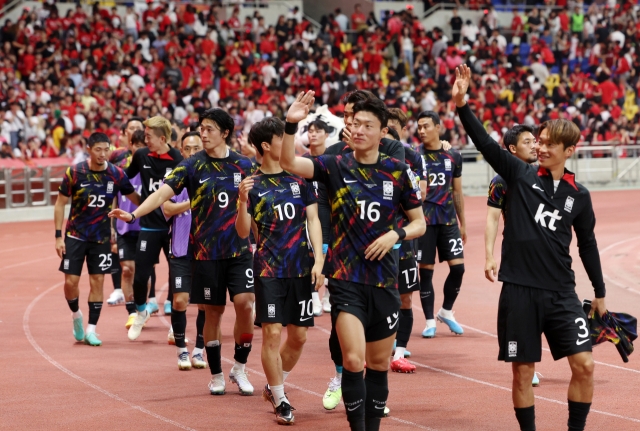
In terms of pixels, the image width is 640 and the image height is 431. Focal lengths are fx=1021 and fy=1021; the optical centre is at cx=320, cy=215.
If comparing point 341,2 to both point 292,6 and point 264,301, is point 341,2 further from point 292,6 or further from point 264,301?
point 264,301

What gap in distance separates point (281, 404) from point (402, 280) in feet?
7.38

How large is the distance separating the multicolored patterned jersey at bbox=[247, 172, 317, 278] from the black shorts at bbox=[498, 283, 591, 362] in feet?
6.27

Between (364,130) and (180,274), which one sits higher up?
(364,130)

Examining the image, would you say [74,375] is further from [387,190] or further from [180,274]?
[387,190]

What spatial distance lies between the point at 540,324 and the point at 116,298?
885 centimetres

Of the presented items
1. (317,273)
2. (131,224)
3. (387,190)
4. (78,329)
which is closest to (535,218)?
(387,190)

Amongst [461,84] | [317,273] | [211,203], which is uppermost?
[461,84]

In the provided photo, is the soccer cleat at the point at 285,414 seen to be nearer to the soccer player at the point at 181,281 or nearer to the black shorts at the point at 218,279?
the black shorts at the point at 218,279

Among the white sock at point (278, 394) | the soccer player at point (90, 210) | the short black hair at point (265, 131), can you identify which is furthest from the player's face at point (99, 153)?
the white sock at point (278, 394)

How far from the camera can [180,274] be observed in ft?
32.2

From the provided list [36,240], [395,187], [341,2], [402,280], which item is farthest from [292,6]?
[395,187]

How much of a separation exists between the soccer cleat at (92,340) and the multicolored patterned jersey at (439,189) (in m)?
3.88

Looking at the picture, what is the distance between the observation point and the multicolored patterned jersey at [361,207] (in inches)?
266

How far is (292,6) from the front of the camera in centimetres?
3728
